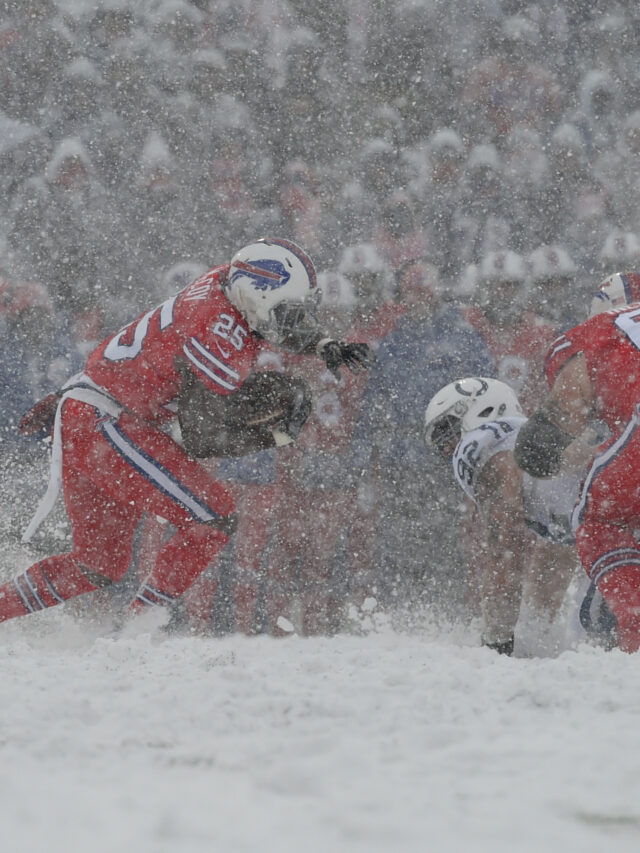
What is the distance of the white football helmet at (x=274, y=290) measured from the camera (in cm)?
385

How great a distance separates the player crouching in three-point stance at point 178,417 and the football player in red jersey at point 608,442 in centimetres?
91

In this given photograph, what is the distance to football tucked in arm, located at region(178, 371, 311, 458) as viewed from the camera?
388 cm

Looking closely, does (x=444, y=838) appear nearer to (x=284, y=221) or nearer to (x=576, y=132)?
(x=284, y=221)

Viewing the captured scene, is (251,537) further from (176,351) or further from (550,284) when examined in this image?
(550,284)

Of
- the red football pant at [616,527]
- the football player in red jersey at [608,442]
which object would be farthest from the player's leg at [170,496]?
the red football pant at [616,527]

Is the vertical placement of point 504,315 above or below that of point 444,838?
above

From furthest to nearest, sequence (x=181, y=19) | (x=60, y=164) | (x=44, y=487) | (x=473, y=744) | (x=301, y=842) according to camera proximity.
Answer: (x=181, y=19)
(x=60, y=164)
(x=44, y=487)
(x=473, y=744)
(x=301, y=842)

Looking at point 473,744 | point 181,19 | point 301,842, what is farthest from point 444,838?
point 181,19

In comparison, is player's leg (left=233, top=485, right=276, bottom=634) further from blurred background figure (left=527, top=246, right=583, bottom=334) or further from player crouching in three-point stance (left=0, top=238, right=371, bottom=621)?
blurred background figure (left=527, top=246, right=583, bottom=334)

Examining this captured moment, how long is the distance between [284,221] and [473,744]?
540 centimetres

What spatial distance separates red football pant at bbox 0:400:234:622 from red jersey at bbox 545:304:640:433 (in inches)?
56.9

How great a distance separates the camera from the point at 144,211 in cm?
698

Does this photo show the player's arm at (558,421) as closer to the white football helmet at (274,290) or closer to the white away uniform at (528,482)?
the white away uniform at (528,482)

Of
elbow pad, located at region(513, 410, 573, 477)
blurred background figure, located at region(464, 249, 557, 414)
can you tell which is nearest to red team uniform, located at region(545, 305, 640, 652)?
elbow pad, located at region(513, 410, 573, 477)
